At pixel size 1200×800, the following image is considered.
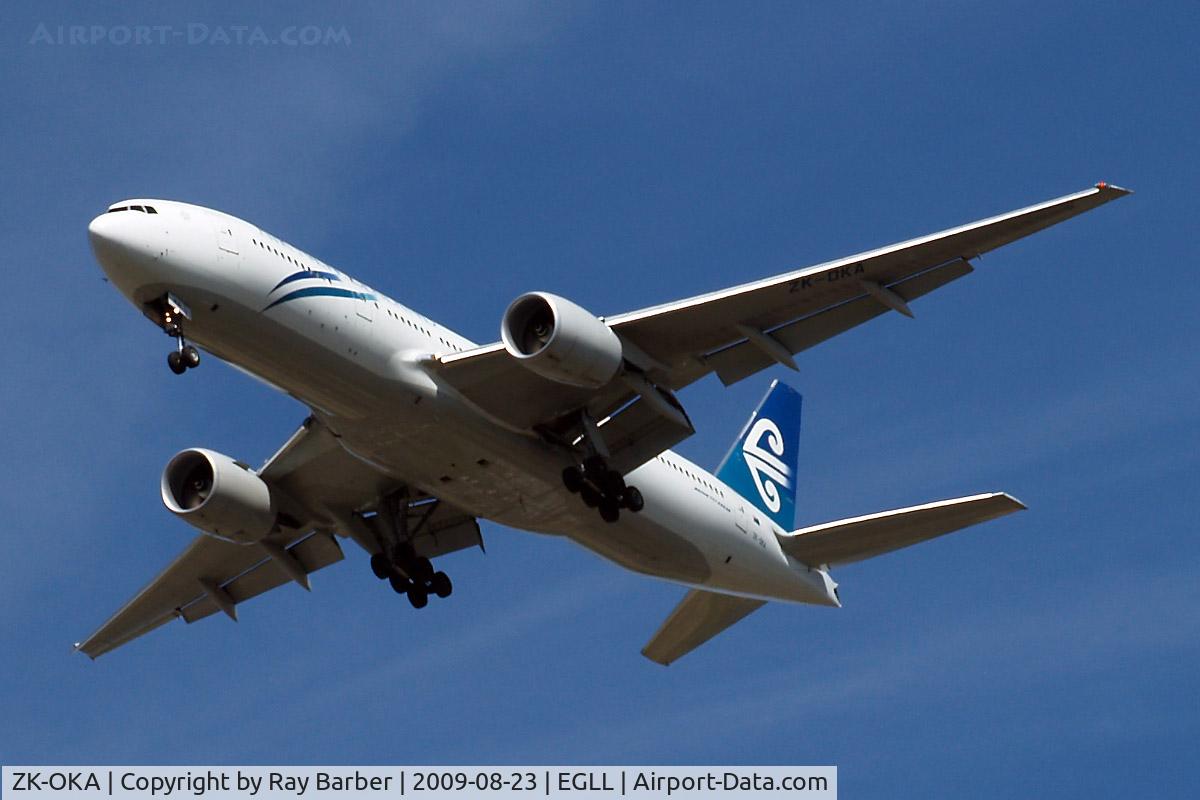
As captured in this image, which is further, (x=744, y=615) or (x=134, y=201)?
(x=744, y=615)

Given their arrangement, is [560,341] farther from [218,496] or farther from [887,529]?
[887,529]

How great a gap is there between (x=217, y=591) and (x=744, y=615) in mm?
9526

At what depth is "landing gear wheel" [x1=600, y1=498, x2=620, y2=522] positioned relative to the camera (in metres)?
30.8

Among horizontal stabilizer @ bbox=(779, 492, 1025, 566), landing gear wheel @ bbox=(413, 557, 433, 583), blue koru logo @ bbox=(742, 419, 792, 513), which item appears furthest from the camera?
blue koru logo @ bbox=(742, 419, 792, 513)

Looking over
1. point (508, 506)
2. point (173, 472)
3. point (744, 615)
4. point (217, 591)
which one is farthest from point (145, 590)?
point (744, 615)

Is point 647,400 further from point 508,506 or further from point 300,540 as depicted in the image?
A: point 300,540

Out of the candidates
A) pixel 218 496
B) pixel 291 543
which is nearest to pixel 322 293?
pixel 218 496

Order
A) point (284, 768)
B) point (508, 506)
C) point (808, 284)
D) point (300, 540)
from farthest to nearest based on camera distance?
point (300, 540) < point (508, 506) < point (808, 284) < point (284, 768)

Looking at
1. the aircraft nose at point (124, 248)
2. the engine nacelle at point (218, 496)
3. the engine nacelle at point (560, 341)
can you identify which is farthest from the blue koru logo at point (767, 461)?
the aircraft nose at point (124, 248)

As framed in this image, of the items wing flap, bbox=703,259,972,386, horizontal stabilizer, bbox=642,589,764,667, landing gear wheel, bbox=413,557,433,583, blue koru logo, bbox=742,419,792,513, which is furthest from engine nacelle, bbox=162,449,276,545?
blue koru logo, bbox=742,419,792,513

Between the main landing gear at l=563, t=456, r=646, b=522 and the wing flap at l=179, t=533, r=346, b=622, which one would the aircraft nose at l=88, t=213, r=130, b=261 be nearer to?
the main landing gear at l=563, t=456, r=646, b=522

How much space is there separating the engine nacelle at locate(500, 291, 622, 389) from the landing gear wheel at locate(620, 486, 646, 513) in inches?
97.0

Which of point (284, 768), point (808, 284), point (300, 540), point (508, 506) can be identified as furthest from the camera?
point (300, 540)

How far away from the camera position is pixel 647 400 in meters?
30.3
